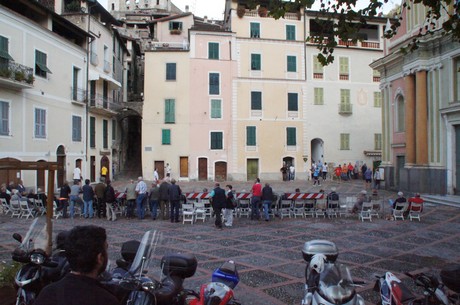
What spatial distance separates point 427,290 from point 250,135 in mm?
30341

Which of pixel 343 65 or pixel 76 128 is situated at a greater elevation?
pixel 343 65

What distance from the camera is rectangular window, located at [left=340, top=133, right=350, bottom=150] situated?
36469 millimetres

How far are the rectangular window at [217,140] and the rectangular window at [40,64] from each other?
47.8 feet

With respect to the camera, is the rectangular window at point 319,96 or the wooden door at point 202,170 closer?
the wooden door at point 202,170

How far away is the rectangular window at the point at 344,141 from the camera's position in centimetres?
3647

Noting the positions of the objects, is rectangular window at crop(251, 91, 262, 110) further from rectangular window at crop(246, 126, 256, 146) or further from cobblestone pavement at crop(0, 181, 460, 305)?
cobblestone pavement at crop(0, 181, 460, 305)

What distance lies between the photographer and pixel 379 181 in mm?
26469

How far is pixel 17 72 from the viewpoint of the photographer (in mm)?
20719

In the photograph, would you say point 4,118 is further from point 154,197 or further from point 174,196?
point 174,196

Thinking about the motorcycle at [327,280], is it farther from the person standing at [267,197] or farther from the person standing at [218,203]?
the person standing at [267,197]

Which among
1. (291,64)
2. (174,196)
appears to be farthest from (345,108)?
(174,196)

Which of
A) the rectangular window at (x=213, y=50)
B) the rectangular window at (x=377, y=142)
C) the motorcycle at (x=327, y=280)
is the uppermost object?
the rectangular window at (x=213, y=50)

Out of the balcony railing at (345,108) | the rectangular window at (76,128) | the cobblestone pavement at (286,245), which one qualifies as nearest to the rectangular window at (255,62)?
the balcony railing at (345,108)

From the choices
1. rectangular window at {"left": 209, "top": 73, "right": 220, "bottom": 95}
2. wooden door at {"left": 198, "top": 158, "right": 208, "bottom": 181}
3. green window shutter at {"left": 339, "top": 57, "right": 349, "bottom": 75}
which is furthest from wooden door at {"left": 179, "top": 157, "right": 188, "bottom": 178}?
green window shutter at {"left": 339, "top": 57, "right": 349, "bottom": 75}
